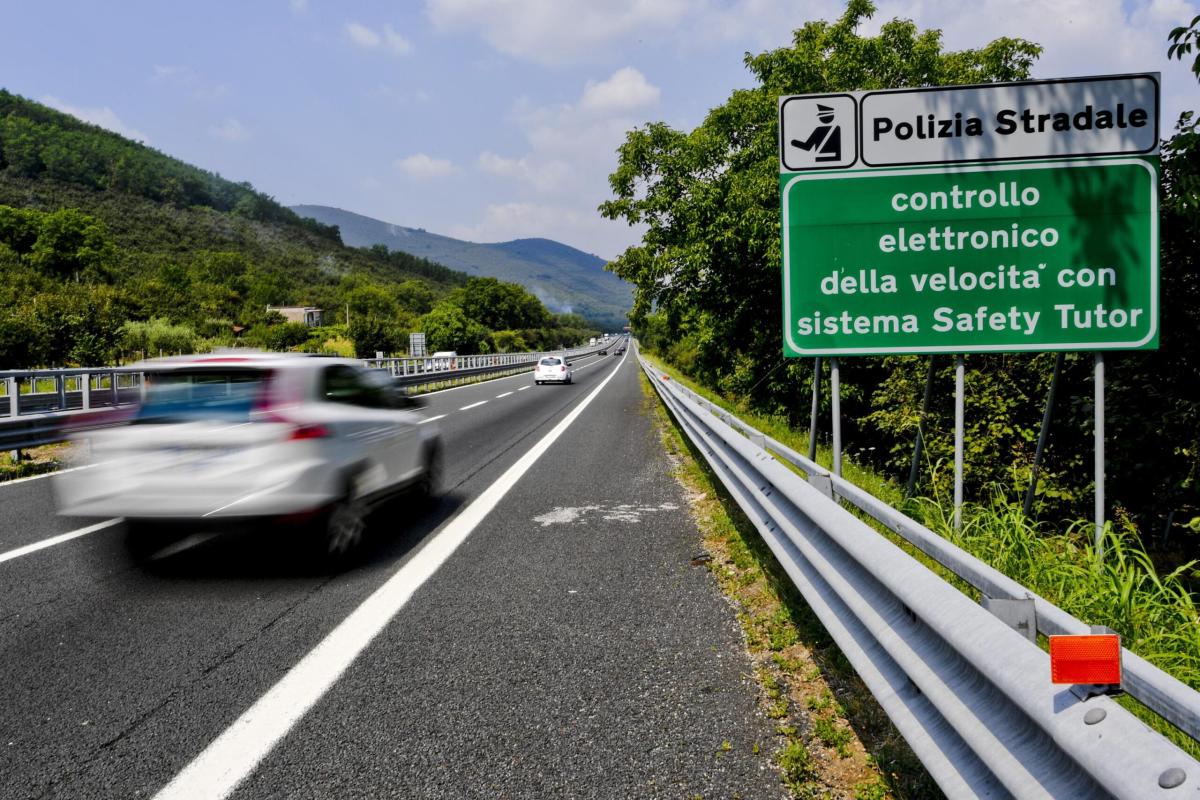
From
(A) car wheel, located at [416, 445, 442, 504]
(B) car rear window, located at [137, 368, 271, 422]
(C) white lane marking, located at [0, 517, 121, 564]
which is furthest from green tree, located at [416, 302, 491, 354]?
(B) car rear window, located at [137, 368, 271, 422]

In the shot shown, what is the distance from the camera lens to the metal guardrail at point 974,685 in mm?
1348

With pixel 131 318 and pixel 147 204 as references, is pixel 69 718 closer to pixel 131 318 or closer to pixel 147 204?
pixel 131 318

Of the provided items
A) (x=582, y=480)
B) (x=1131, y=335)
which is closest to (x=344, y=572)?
(x=582, y=480)

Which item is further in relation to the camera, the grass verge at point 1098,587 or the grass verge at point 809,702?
the grass verge at point 1098,587

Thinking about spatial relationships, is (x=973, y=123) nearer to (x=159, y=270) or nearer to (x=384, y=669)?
(x=384, y=669)

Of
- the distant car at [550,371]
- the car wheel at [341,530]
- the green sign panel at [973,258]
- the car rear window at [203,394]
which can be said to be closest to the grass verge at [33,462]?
the car rear window at [203,394]

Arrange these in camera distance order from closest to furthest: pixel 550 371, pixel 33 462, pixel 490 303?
pixel 33 462, pixel 550 371, pixel 490 303

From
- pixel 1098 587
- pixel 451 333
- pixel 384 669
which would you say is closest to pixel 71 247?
pixel 451 333

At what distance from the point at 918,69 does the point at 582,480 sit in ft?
71.7

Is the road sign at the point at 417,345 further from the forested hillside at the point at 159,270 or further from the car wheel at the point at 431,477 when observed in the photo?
the car wheel at the point at 431,477

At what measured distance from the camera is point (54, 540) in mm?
6250

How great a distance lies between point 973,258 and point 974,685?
3.91 m

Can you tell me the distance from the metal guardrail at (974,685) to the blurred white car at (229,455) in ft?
10.8

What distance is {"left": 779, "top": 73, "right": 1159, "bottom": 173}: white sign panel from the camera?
4887 millimetres
